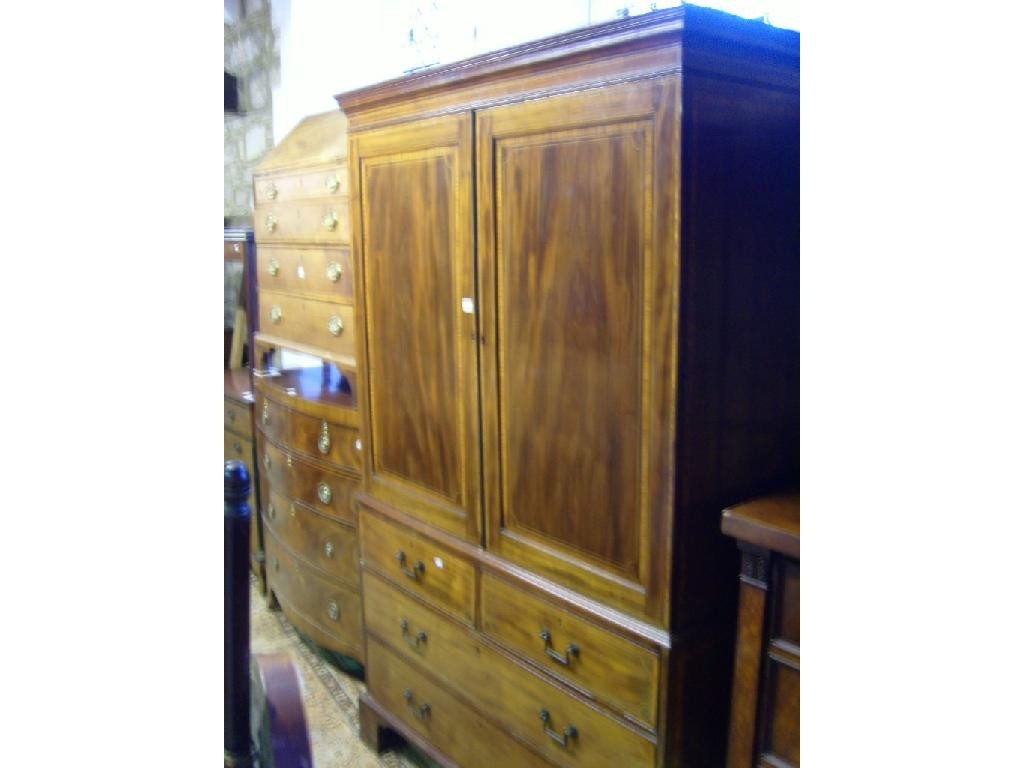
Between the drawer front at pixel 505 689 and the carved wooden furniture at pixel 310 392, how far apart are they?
38cm

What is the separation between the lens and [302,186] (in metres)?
2.44

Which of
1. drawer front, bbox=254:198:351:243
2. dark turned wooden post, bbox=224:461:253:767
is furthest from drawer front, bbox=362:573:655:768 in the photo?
drawer front, bbox=254:198:351:243

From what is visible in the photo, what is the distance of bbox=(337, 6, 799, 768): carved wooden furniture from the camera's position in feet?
3.94

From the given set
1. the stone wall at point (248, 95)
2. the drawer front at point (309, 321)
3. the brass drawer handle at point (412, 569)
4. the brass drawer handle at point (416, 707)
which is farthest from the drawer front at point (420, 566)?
the stone wall at point (248, 95)

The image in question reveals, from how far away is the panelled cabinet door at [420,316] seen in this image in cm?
158

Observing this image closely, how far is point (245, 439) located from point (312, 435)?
71 centimetres

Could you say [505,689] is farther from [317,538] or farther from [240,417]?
[240,417]

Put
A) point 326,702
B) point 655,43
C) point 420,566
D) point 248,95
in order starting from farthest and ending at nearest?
point 248,95
point 326,702
point 420,566
point 655,43

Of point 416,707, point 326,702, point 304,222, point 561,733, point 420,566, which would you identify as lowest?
point 326,702

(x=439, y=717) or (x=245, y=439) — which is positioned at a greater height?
(x=245, y=439)

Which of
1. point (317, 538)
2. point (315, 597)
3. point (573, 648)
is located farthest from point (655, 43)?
point (315, 597)
